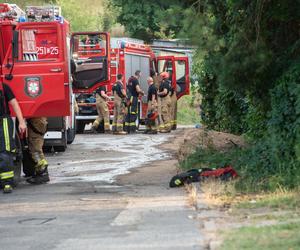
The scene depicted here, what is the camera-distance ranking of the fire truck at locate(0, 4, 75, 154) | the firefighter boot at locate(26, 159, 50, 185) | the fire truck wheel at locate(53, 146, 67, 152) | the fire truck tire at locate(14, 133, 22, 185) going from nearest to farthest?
1. the fire truck tire at locate(14, 133, 22, 185)
2. the firefighter boot at locate(26, 159, 50, 185)
3. the fire truck at locate(0, 4, 75, 154)
4. the fire truck wheel at locate(53, 146, 67, 152)

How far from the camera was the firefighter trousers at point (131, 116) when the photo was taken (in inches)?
1039

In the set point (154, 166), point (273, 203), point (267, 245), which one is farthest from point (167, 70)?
point (267, 245)

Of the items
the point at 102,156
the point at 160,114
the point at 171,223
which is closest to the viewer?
the point at 171,223

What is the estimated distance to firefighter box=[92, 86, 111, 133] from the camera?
26625 mm

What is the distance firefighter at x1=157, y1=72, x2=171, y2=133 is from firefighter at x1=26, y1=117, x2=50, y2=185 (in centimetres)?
1406

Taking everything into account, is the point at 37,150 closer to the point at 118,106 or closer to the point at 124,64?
the point at 118,106

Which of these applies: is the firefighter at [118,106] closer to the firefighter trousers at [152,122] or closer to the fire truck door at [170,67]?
the firefighter trousers at [152,122]

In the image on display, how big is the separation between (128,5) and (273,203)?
3443cm

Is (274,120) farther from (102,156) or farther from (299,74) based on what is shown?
(102,156)

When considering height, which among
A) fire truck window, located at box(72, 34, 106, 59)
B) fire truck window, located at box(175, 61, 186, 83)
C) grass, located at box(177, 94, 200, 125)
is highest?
fire truck window, located at box(72, 34, 106, 59)

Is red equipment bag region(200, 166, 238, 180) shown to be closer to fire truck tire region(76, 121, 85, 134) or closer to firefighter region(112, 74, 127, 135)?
firefighter region(112, 74, 127, 135)

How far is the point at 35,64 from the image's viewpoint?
14.0 m

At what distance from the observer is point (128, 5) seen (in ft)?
140

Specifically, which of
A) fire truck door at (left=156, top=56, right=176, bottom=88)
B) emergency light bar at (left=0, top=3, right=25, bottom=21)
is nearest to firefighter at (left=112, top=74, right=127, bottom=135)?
fire truck door at (left=156, top=56, right=176, bottom=88)
